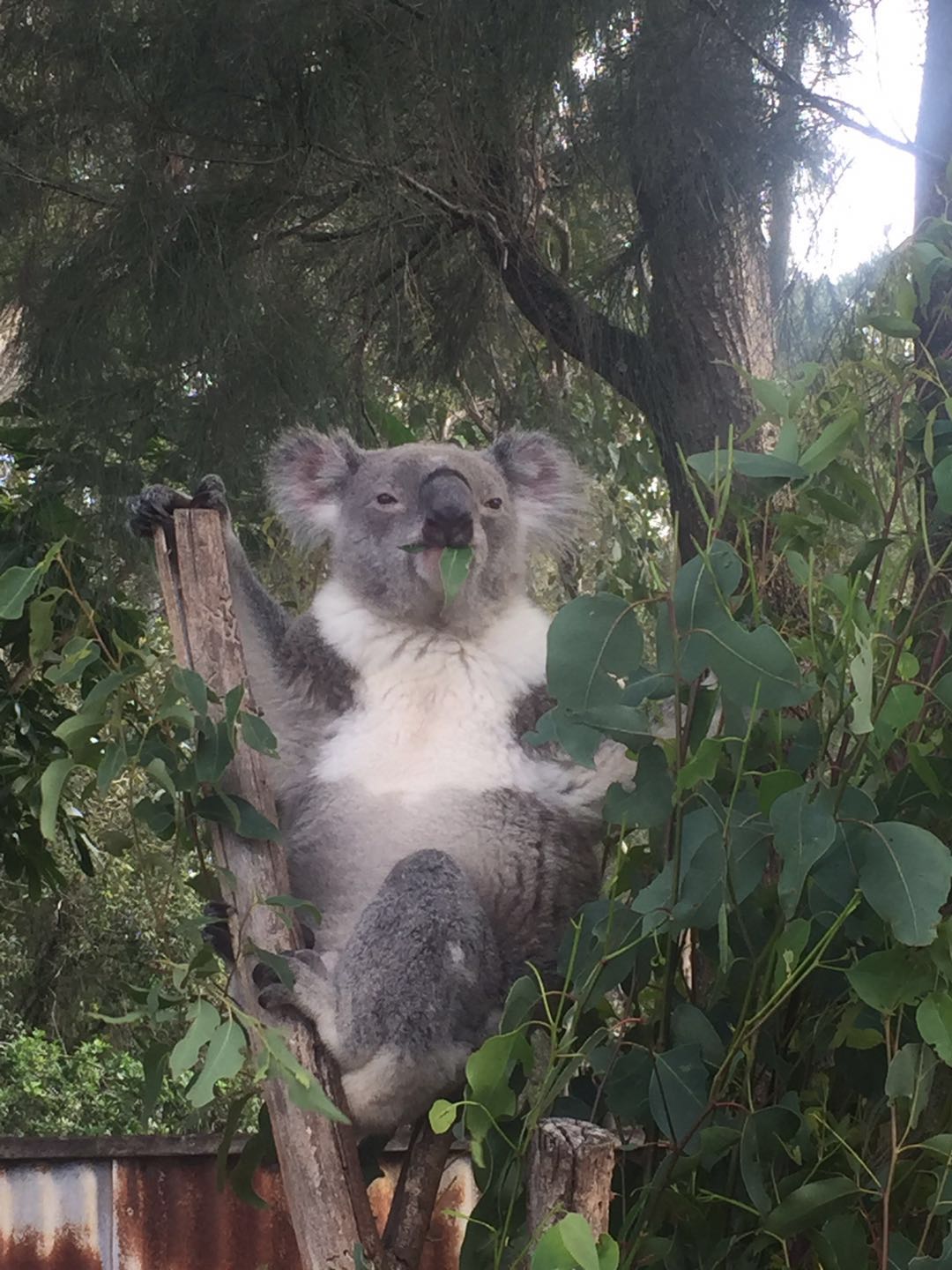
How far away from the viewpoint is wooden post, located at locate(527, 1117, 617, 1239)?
1.26 meters

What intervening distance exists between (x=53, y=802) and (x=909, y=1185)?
3.14 feet

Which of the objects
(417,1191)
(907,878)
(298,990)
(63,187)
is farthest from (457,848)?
(63,187)

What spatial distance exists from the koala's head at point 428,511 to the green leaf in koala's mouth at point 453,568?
0.06m

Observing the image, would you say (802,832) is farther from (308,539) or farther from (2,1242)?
(2,1242)

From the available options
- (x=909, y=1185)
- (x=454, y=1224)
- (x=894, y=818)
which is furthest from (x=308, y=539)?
(x=454, y=1224)

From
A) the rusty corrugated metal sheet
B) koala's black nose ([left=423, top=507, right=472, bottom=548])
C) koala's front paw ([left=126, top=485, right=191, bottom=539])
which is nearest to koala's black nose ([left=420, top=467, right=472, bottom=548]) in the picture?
koala's black nose ([left=423, top=507, right=472, bottom=548])

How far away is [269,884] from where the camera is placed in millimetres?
1730

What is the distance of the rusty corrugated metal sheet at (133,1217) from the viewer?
3.05 metres

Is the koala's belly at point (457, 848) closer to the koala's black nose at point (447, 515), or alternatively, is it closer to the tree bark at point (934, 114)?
the koala's black nose at point (447, 515)

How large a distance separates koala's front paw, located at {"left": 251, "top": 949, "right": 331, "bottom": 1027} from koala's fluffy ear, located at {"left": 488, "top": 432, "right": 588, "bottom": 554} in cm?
73

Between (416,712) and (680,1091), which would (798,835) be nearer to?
(680,1091)

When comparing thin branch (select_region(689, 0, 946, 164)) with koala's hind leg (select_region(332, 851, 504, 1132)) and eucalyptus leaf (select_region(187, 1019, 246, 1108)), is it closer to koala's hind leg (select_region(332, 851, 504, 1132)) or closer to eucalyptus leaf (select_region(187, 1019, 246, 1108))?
koala's hind leg (select_region(332, 851, 504, 1132))

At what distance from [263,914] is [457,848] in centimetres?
32

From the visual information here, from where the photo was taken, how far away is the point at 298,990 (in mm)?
1727
